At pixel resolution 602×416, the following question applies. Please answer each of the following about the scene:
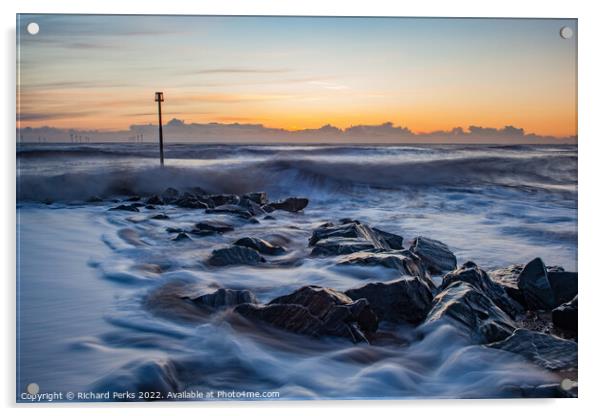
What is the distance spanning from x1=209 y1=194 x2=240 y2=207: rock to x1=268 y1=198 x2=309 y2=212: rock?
0.61 ft

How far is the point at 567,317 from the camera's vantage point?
3.56m

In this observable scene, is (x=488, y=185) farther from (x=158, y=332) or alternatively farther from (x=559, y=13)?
(x=158, y=332)

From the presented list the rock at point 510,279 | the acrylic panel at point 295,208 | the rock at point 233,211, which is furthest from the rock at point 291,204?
the rock at point 510,279

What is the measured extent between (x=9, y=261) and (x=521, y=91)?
274cm

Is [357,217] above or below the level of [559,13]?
below

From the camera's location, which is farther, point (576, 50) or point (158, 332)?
point (576, 50)

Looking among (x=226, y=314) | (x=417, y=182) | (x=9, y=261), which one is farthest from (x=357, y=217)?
(x=9, y=261)

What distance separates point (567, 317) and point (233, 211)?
178cm

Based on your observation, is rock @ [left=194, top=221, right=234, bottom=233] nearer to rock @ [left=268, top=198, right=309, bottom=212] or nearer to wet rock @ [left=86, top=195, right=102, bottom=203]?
rock @ [left=268, top=198, right=309, bottom=212]

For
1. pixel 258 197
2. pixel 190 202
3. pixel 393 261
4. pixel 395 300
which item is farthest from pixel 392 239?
pixel 190 202

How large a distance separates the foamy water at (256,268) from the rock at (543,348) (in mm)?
52

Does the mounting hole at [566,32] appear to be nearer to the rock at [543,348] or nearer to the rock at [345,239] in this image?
the rock at [345,239]

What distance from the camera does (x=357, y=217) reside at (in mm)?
3805
